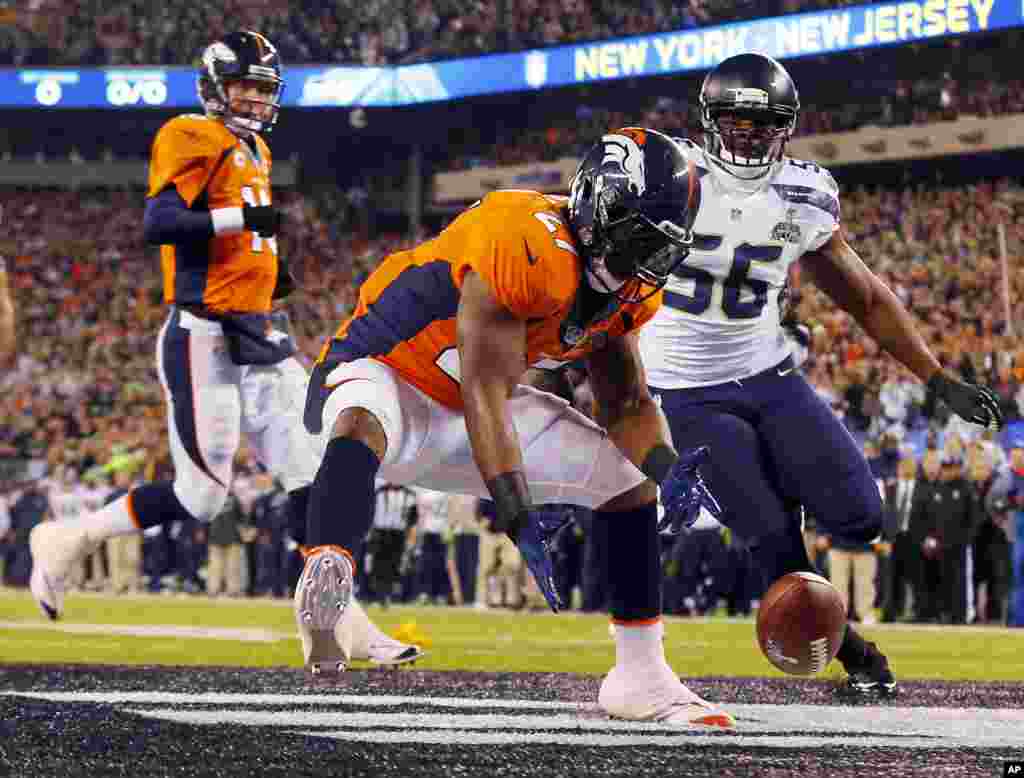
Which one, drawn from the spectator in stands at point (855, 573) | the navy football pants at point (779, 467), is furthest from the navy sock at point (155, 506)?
the spectator in stands at point (855, 573)

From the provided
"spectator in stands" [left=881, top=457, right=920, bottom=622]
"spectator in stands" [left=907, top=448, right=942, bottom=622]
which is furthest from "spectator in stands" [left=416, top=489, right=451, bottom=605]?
"spectator in stands" [left=907, top=448, right=942, bottom=622]

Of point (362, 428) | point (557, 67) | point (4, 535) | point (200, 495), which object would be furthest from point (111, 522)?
point (557, 67)

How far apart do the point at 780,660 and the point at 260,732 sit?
4.33ft

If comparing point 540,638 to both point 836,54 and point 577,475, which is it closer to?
point 577,475

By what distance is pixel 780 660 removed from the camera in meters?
4.12

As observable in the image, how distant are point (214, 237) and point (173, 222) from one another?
14cm

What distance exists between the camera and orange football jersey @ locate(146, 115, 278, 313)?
227 inches

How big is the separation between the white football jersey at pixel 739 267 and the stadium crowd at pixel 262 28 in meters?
19.4

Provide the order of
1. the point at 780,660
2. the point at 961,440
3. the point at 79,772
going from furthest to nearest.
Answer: the point at 961,440 < the point at 780,660 < the point at 79,772

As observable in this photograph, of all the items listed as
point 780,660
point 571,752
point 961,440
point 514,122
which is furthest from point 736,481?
point 514,122

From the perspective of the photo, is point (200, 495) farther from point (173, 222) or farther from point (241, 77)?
point (241, 77)

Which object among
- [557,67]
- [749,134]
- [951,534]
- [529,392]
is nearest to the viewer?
[529,392]

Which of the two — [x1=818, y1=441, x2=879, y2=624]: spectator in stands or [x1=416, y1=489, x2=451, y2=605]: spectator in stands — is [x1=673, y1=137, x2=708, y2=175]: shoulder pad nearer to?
[x1=818, y1=441, x2=879, y2=624]: spectator in stands

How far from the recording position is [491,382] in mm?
3520
